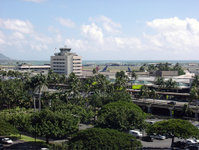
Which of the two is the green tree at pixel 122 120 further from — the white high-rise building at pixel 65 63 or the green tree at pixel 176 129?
the white high-rise building at pixel 65 63

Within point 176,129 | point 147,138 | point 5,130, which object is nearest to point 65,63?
point 5,130

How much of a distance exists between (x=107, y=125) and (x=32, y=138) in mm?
19876

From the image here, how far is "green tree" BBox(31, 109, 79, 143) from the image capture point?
5631 cm

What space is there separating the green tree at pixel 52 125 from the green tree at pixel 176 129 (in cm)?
1776

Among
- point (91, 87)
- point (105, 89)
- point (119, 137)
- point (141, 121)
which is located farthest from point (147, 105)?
point (119, 137)

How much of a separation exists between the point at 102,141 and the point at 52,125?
16342 mm

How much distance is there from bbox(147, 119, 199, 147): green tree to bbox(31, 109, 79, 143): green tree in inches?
699

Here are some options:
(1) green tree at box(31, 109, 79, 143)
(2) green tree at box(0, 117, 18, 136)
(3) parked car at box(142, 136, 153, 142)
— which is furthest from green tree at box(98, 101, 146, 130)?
(2) green tree at box(0, 117, 18, 136)

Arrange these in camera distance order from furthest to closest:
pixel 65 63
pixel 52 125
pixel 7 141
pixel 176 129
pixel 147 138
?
pixel 65 63, pixel 147 138, pixel 7 141, pixel 52 125, pixel 176 129

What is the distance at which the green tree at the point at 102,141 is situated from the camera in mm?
43719

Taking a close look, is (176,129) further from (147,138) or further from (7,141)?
(7,141)

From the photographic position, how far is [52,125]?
56812mm

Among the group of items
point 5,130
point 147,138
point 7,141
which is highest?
point 5,130

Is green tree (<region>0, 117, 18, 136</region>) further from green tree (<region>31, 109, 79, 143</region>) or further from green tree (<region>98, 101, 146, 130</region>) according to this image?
green tree (<region>98, 101, 146, 130</region>)
